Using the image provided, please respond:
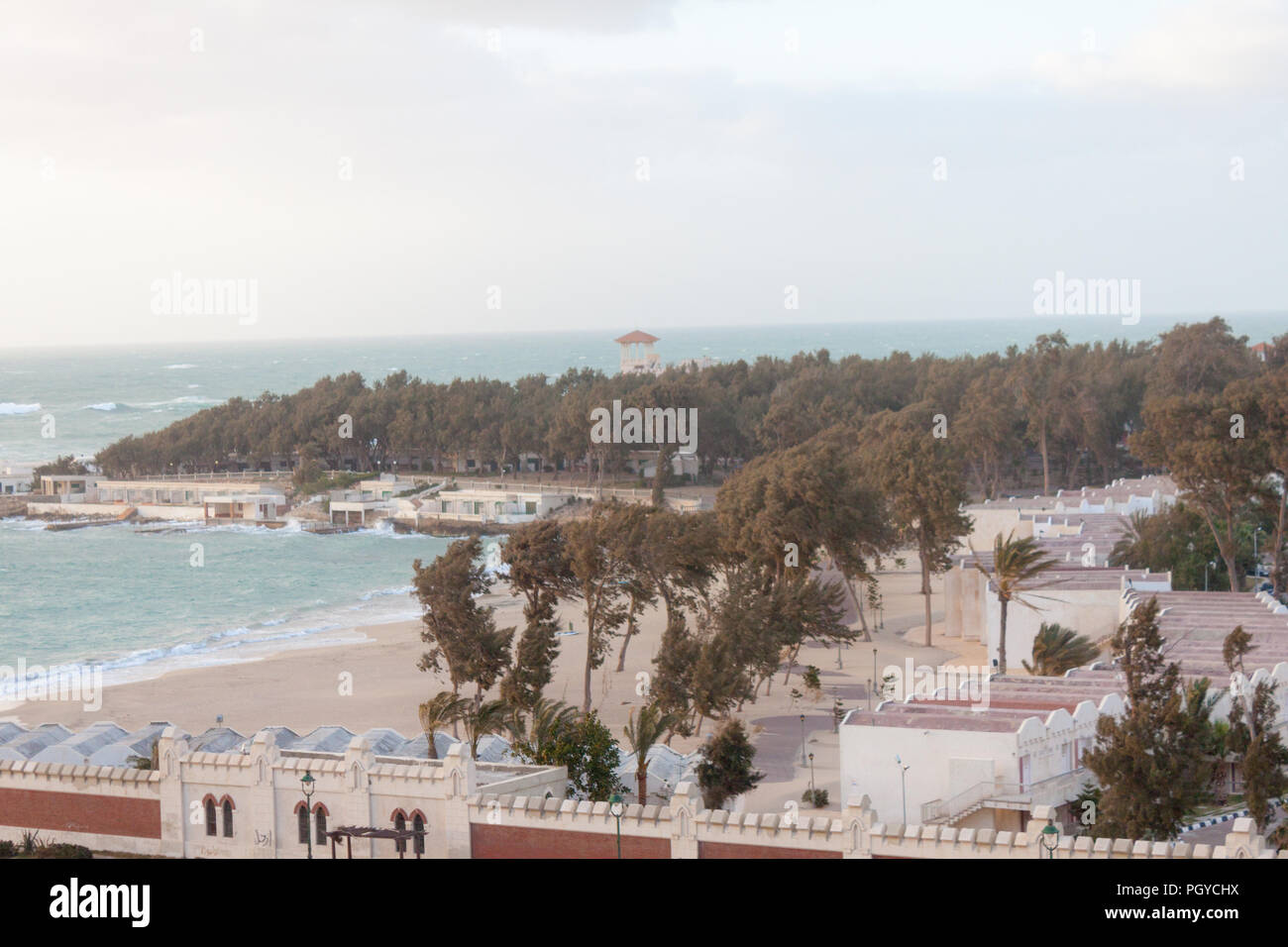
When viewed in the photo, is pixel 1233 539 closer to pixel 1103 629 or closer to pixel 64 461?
pixel 1103 629

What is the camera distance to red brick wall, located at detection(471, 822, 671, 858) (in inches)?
781

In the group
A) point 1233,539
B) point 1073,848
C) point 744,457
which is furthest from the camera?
point 744,457

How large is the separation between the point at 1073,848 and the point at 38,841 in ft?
50.5

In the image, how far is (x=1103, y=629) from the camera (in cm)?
3606

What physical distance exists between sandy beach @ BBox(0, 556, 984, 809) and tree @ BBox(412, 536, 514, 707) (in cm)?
191

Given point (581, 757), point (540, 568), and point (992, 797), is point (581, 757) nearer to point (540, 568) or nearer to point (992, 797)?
point (992, 797)

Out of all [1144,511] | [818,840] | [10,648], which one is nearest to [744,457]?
[1144,511]

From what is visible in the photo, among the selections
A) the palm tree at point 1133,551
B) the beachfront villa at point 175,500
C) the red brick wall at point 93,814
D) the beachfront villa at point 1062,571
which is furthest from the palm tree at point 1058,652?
the beachfront villa at point 175,500

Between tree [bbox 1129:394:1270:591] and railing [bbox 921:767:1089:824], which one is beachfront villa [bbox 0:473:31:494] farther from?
railing [bbox 921:767:1089:824]

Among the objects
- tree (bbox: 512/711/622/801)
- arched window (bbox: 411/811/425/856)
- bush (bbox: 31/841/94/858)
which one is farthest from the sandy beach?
bush (bbox: 31/841/94/858)

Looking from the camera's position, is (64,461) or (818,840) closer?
(818,840)

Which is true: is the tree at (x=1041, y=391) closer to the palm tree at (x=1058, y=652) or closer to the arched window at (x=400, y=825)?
the palm tree at (x=1058, y=652)
